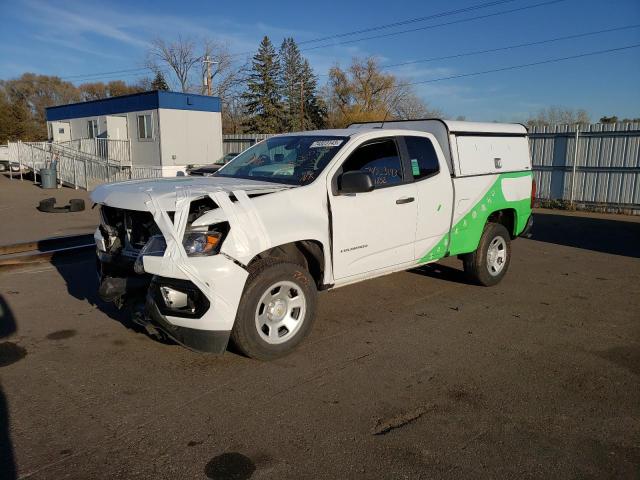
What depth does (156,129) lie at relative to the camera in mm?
27562

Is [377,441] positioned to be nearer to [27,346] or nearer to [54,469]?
[54,469]

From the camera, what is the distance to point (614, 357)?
4672 mm

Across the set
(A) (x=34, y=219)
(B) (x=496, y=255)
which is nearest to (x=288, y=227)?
(B) (x=496, y=255)

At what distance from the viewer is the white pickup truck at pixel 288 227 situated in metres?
3.99

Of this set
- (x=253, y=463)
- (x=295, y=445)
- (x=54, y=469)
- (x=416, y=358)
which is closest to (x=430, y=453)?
(x=295, y=445)

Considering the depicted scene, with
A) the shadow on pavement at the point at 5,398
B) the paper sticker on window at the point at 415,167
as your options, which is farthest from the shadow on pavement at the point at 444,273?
the shadow on pavement at the point at 5,398

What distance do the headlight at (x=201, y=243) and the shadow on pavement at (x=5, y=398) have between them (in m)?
1.63

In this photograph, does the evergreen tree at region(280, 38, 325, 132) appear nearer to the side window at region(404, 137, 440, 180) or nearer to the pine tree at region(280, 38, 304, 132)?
the pine tree at region(280, 38, 304, 132)

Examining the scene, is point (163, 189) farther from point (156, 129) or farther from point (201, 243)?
point (156, 129)

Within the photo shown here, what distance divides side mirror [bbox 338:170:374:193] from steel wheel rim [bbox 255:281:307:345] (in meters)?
1.04

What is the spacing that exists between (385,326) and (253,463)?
2610 millimetres

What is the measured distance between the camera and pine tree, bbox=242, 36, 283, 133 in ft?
181

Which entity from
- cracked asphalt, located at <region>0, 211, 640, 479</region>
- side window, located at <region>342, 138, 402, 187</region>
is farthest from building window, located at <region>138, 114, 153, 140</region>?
side window, located at <region>342, 138, 402, 187</region>

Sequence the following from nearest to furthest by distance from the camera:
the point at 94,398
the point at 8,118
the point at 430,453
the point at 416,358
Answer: the point at 430,453 < the point at 94,398 < the point at 416,358 < the point at 8,118
